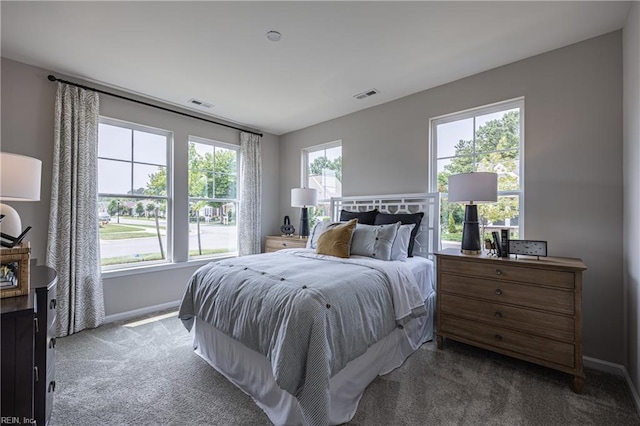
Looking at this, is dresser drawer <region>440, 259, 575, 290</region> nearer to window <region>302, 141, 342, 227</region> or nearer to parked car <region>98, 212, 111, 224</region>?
window <region>302, 141, 342, 227</region>

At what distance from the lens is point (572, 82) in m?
2.36

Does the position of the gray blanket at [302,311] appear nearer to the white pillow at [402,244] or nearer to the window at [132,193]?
the white pillow at [402,244]

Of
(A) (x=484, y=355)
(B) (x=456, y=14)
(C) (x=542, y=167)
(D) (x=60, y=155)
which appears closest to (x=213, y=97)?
(D) (x=60, y=155)

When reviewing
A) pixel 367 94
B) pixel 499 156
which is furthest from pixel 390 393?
pixel 367 94

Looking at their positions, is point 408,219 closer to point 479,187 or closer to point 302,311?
point 479,187

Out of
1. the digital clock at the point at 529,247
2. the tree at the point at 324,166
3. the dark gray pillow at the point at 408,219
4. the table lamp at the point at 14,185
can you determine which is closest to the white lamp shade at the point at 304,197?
the tree at the point at 324,166

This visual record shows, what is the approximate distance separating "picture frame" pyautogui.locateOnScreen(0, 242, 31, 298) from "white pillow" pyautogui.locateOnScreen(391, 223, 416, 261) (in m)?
2.49

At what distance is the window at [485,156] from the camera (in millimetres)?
2689

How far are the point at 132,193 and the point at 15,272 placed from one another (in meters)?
2.39

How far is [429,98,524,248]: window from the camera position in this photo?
269 cm

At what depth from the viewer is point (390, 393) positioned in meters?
1.88

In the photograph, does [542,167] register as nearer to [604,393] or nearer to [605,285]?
[605,285]

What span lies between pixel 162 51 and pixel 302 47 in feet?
4.11

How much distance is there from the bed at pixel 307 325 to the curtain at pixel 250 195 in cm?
192
